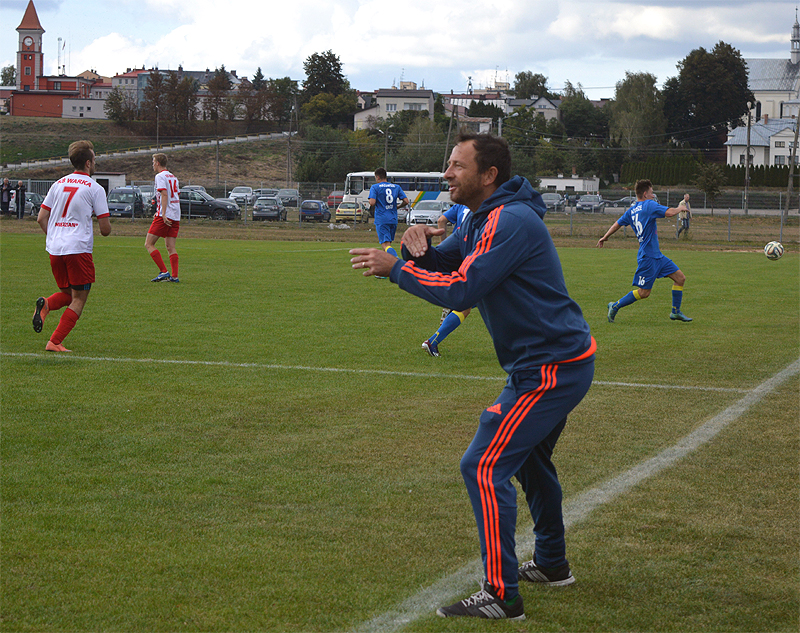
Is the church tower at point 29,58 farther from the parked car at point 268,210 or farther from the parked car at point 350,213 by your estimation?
the parked car at point 350,213

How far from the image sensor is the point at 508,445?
137 inches

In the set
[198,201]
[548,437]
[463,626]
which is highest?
[198,201]

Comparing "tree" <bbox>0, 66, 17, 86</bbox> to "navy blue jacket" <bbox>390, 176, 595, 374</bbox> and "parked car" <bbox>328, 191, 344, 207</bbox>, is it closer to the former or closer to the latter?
"parked car" <bbox>328, 191, 344, 207</bbox>

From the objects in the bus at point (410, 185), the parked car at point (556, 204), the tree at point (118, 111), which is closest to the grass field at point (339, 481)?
the parked car at point (556, 204)

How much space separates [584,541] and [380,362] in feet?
16.1

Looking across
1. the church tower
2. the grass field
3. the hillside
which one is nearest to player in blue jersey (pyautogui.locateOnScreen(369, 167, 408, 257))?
the grass field

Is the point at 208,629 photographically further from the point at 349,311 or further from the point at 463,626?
the point at 349,311

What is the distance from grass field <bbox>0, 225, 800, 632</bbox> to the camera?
3.53 metres

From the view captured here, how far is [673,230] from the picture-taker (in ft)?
142

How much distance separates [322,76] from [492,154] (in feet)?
401

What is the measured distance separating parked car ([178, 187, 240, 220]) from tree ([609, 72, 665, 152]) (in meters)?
64.3

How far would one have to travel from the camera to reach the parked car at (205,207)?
Result: 43938 millimetres

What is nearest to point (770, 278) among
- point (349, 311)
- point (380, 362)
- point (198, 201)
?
point (349, 311)

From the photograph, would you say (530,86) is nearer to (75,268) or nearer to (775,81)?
(775,81)
